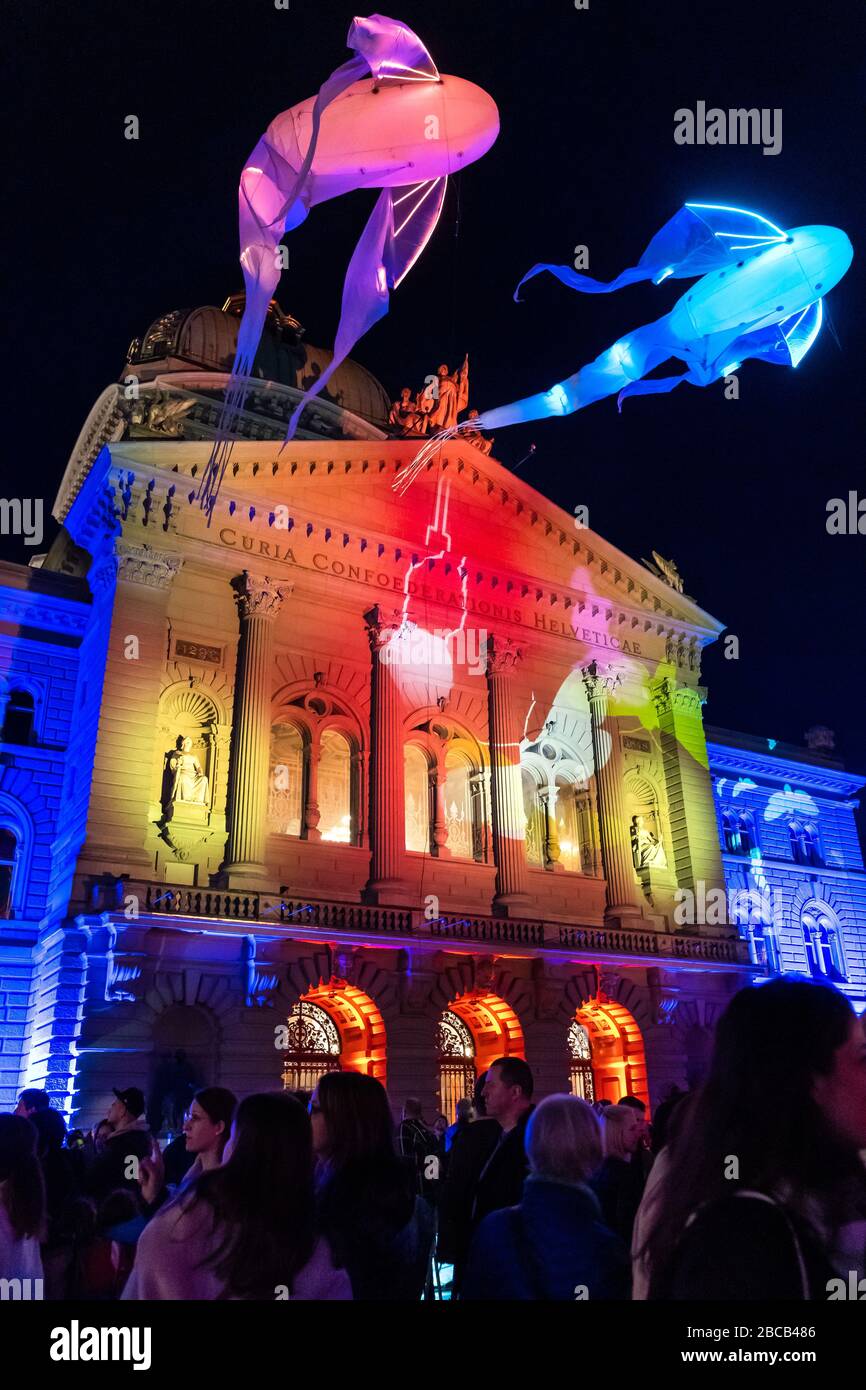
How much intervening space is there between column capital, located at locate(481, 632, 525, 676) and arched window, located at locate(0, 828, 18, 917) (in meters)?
13.1

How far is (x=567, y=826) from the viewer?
28.9 metres

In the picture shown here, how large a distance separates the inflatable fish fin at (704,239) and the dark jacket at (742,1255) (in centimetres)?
1385

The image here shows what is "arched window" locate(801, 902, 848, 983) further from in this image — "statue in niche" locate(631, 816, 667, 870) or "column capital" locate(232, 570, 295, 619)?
"column capital" locate(232, 570, 295, 619)

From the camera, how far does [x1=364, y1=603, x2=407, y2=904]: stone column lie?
23719 mm

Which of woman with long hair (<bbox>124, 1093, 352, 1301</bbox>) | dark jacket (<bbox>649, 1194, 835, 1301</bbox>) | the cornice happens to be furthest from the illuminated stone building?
dark jacket (<bbox>649, 1194, 835, 1301</bbox>)

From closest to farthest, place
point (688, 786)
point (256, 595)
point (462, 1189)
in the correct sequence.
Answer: point (462, 1189) → point (256, 595) → point (688, 786)

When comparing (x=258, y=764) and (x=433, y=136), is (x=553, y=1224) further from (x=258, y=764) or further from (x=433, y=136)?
(x=258, y=764)

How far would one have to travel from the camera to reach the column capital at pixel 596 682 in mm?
29969

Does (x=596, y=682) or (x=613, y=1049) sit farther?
(x=596, y=682)

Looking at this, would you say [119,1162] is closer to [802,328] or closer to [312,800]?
[802,328]

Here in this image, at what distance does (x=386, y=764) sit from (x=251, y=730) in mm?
3696

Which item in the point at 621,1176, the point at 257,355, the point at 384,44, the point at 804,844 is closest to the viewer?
the point at 621,1176

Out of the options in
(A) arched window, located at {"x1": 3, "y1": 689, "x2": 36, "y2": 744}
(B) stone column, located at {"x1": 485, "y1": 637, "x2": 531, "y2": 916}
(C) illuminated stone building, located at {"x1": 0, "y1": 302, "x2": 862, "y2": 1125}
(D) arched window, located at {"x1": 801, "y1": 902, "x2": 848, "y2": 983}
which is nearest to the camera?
(C) illuminated stone building, located at {"x1": 0, "y1": 302, "x2": 862, "y2": 1125}

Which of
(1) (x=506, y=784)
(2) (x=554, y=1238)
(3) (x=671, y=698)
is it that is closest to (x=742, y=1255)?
(2) (x=554, y=1238)
